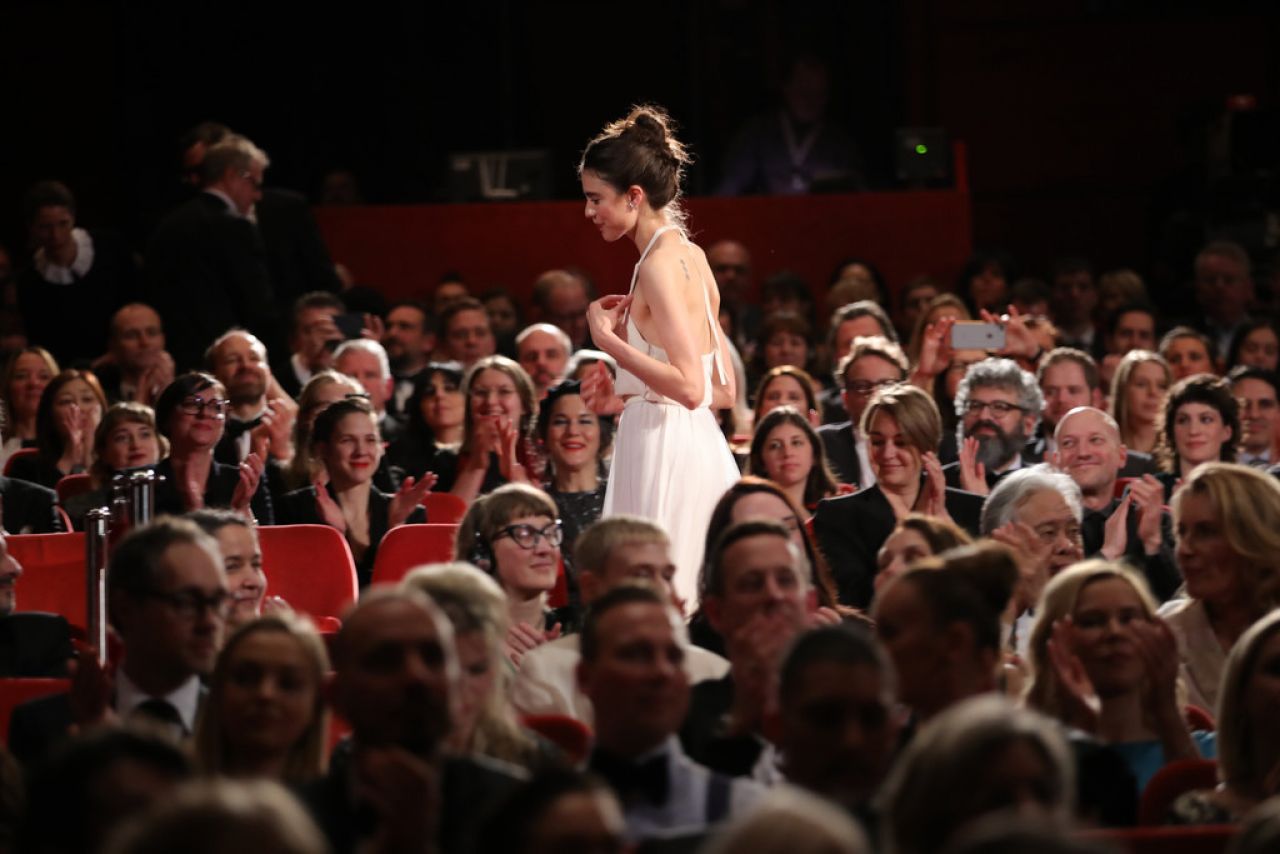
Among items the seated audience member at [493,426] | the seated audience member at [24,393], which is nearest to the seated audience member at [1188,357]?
the seated audience member at [493,426]

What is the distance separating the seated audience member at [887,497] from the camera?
5.29 m

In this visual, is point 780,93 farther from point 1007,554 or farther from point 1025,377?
point 1007,554

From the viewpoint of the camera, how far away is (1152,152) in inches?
484

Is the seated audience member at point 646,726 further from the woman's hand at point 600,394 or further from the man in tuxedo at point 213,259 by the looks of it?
the man in tuxedo at point 213,259

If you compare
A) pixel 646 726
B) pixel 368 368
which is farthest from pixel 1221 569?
pixel 368 368

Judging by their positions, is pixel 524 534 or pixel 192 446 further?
pixel 192 446

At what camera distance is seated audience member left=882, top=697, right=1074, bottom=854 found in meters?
2.36

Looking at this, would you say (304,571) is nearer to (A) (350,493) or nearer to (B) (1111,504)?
(A) (350,493)

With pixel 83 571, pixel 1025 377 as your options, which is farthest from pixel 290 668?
pixel 1025 377

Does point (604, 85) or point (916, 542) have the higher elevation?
point (604, 85)

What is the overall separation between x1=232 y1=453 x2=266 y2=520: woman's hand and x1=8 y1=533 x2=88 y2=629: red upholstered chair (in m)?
0.51

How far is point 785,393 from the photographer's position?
22.1 ft

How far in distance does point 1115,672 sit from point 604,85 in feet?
31.1

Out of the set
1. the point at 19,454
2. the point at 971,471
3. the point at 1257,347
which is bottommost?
the point at 971,471
